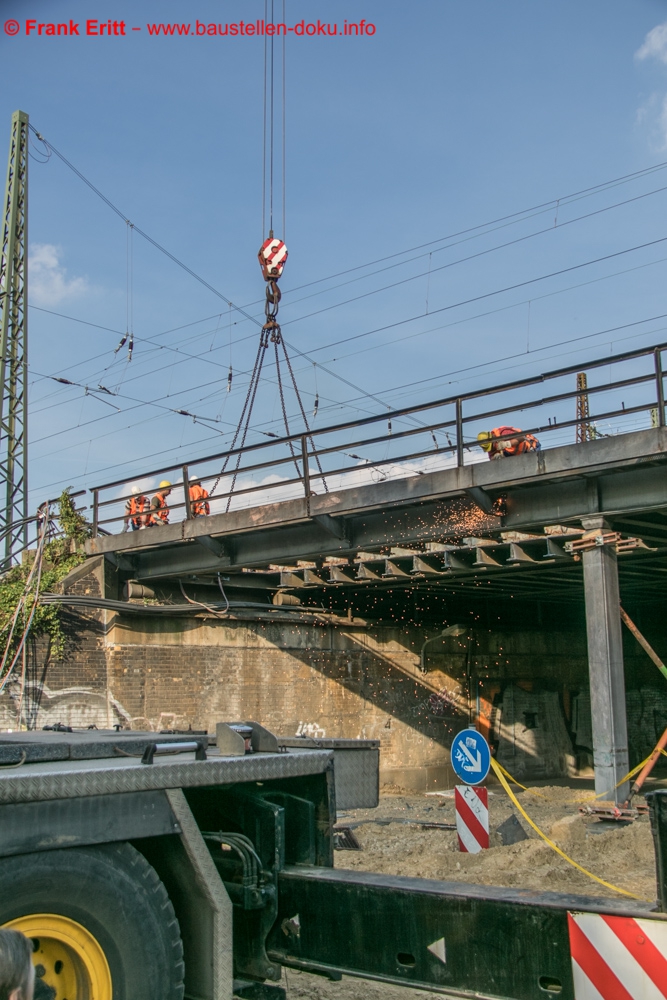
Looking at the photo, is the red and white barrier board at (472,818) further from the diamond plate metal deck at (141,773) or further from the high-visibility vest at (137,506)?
the high-visibility vest at (137,506)

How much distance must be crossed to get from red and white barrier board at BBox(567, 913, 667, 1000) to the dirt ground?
2.96 metres

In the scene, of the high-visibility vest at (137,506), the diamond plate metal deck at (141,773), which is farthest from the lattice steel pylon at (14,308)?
the diamond plate metal deck at (141,773)

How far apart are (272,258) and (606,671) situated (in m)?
9.23

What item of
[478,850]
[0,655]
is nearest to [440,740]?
[0,655]

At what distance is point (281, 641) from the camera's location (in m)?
20.3

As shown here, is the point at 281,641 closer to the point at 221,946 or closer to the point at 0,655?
the point at 0,655

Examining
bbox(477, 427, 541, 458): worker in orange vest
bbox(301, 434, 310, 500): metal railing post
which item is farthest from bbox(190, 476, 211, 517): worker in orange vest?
bbox(477, 427, 541, 458): worker in orange vest

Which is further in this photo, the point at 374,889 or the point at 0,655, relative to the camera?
the point at 0,655

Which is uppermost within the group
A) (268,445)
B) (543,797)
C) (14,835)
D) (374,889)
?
(268,445)

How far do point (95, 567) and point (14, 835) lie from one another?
1555 centimetres

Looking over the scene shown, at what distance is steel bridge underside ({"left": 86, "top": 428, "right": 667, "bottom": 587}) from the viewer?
12.5 m

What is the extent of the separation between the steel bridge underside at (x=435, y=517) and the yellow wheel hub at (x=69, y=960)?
32.4 ft

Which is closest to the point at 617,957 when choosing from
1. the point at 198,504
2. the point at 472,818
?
the point at 472,818

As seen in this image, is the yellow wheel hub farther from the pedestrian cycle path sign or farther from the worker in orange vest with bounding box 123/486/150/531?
the worker in orange vest with bounding box 123/486/150/531
